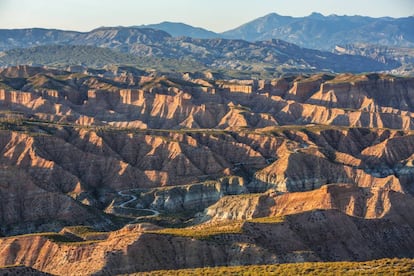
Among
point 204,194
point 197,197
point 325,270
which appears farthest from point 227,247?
point 204,194

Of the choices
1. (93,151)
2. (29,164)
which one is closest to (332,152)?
(93,151)

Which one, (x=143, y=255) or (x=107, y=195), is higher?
(x=143, y=255)

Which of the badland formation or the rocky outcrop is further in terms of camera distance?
the badland formation

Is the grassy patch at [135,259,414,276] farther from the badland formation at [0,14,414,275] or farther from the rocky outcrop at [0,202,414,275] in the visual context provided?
the badland formation at [0,14,414,275]

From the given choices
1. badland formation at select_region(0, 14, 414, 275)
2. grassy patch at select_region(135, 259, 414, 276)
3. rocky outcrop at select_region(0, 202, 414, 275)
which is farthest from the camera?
badland formation at select_region(0, 14, 414, 275)

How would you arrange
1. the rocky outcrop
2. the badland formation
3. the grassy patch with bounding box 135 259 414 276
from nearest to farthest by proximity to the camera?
the grassy patch with bounding box 135 259 414 276, the rocky outcrop, the badland formation

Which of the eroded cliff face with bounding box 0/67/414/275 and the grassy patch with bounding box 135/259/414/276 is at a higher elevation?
the grassy patch with bounding box 135/259/414/276

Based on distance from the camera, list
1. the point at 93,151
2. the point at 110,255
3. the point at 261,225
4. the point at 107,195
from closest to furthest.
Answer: the point at 110,255
the point at 261,225
the point at 107,195
the point at 93,151

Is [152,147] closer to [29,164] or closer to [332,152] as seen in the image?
[29,164]

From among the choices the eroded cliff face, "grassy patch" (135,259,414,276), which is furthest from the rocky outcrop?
"grassy patch" (135,259,414,276)

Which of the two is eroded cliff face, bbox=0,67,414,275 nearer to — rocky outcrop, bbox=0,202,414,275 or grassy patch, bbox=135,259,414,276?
rocky outcrop, bbox=0,202,414,275

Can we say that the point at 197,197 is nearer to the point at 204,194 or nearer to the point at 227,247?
the point at 204,194
